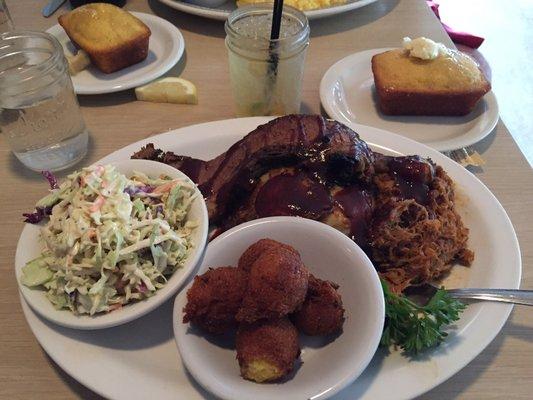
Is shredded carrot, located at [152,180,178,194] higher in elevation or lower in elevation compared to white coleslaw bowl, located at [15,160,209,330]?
higher

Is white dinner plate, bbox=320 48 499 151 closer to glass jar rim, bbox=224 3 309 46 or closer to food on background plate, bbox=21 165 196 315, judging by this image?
glass jar rim, bbox=224 3 309 46

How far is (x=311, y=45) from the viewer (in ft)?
8.43

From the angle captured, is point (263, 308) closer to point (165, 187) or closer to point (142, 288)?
point (142, 288)

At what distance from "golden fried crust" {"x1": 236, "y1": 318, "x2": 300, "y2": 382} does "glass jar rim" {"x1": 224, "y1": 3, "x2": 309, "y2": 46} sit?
3.56ft

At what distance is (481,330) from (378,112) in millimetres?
1201

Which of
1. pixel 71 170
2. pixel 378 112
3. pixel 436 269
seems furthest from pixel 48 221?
pixel 378 112

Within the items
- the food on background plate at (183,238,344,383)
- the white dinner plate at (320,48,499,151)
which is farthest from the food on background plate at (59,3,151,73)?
the food on background plate at (183,238,344,383)

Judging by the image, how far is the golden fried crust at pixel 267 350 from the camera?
1.09 metres

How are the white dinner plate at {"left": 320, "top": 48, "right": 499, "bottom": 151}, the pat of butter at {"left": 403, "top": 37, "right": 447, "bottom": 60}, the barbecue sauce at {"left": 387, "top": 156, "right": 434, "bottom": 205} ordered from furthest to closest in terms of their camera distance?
the pat of butter at {"left": 403, "top": 37, "right": 447, "bottom": 60} → the white dinner plate at {"left": 320, "top": 48, "right": 499, "bottom": 151} → the barbecue sauce at {"left": 387, "top": 156, "right": 434, "bottom": 205}

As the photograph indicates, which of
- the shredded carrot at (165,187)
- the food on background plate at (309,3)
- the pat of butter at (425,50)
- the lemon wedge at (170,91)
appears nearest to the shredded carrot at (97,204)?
the shredded carrot at (165,187)

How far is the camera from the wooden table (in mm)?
1262

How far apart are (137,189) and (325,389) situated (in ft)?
2.47

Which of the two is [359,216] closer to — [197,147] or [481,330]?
[481,330]

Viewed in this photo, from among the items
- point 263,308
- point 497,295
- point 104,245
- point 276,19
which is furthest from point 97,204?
point 497,295
